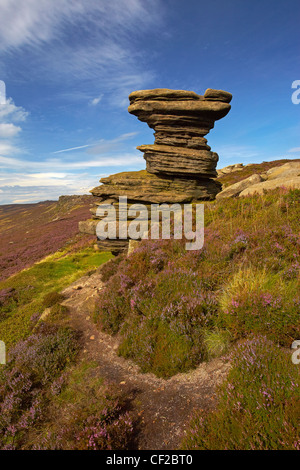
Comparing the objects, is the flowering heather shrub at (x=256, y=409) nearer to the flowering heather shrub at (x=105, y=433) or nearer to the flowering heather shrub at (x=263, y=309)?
the flowering heather shrub at (x=263, y=309)

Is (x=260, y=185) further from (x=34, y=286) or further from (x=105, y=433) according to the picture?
(x=34, y=286)

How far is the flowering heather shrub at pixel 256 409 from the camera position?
10.0 ft

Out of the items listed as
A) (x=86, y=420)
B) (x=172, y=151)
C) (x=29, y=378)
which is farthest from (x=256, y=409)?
(x=172, y=151)

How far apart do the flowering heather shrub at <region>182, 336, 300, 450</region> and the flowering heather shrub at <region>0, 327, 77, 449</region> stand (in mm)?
3923

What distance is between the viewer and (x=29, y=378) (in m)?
6.48

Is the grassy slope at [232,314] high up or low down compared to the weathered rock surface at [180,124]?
down

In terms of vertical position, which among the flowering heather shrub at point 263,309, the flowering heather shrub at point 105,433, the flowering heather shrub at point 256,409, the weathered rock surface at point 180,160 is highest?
the weathered rock surface at point 180,160

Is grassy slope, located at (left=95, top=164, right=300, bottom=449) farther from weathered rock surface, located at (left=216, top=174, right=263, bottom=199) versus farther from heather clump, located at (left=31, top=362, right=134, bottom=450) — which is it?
weathered rock surface, located at (left=216, top=174, right=263, bottom=199)

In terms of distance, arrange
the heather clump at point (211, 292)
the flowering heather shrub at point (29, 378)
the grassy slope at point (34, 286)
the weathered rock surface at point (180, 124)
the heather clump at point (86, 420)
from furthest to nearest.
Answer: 1. the weathered rock surface at point (180, 124)
2. the grassy slope at point (34, 286)
3. the heather clump at point (211, 292)
4. the flowering heather shrub at point (29, 378)
5. the heather clump at point (86, 420)

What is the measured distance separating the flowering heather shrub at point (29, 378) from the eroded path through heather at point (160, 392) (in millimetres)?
880

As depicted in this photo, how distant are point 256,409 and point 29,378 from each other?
20.5 ft

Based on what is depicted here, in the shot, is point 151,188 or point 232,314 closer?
point 232,314

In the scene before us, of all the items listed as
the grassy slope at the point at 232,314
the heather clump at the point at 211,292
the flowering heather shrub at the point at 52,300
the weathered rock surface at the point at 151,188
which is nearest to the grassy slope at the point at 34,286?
the flowering heather shrub at the point at 52,300

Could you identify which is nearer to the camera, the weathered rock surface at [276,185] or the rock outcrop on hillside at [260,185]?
the weathered rock surface at [276,185]
